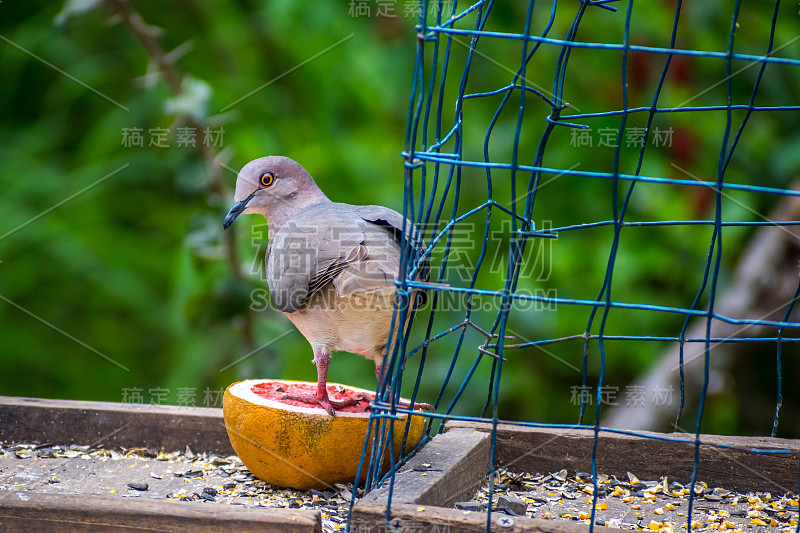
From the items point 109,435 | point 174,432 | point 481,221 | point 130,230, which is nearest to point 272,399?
point 174,432

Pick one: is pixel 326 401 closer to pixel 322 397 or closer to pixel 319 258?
pixel 322 397

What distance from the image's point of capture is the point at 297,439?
221 cm

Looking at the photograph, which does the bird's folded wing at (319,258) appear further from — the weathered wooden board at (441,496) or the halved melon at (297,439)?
the weathered wooden board at (441,496)

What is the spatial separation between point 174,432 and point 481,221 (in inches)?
77.1

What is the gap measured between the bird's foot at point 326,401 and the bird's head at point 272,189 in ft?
2.01

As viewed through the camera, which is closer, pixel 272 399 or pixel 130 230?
pixel 272 399

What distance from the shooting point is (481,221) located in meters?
4.04

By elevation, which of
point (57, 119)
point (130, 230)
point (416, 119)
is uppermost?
point (57, 119)

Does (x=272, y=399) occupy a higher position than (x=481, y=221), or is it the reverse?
(x=481, y=221)

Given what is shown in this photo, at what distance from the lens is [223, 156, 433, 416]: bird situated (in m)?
2.20

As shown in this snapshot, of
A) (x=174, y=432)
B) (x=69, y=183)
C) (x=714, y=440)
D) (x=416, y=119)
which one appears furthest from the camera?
(x=69, y=183)

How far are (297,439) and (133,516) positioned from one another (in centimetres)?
53

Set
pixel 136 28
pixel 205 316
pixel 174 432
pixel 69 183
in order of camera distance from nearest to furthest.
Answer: pixel 174 432
pixel 136 28
pixel 205 316
pixel 69 183

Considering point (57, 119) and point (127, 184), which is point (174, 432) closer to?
point (127, 184)
